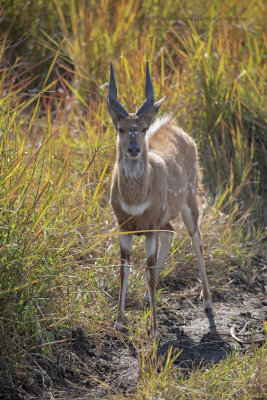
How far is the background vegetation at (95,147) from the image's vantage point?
4.25m

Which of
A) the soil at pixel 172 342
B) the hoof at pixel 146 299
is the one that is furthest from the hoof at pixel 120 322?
the hoof at pixel 146 299

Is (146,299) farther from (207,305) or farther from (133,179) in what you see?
(133,179)

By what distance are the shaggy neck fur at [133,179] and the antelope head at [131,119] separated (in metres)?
0.08

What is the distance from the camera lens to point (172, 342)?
5121mm

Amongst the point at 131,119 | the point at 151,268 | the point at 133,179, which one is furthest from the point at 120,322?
the point at 131,119

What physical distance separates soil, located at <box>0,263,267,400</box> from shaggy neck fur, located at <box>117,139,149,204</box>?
94cm

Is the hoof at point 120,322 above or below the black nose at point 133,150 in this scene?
below

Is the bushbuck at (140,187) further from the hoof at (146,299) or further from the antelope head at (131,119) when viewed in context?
the hoof at (146,299)

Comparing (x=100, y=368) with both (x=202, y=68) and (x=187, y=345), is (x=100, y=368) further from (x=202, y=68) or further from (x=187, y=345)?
(x=202, y=68)

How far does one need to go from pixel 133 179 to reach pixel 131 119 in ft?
1.56

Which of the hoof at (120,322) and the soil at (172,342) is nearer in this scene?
the soil at (172,342)

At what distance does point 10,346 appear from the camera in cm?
404

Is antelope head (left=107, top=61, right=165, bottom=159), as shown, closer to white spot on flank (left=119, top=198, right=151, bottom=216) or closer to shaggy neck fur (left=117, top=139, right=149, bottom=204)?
shaggy neck fur (left=117, top=139, right=149, bottom=204)

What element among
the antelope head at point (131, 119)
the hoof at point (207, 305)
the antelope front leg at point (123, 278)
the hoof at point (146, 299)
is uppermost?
the antelope head at point (131, 119)
